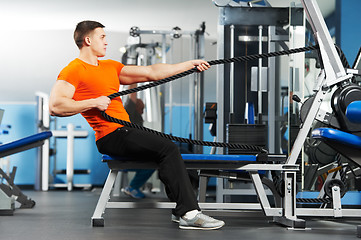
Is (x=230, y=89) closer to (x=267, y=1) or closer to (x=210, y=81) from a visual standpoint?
(x=267, y=1)

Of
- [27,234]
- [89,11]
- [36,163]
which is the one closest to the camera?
[27,234]

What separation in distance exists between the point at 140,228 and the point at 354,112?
→ 1270mm

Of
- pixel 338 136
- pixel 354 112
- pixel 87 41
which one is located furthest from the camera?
pixel 87 41

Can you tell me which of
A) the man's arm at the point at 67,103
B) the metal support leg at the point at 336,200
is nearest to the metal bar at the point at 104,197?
the man's arm at the point at 67,103

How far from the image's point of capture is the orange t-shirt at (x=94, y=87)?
3059 millimetres

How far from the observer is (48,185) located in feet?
24.8

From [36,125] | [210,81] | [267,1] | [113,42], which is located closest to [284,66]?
[267,1]

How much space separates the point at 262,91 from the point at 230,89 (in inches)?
10.5

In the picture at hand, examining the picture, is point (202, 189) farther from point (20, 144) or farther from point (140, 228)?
point (20, 144)

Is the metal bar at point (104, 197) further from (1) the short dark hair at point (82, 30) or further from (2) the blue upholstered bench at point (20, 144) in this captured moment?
(2) the blue upholstered bench at point (20, 144)

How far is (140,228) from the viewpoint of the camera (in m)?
→ 3.07

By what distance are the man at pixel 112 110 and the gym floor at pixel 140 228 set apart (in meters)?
0.18

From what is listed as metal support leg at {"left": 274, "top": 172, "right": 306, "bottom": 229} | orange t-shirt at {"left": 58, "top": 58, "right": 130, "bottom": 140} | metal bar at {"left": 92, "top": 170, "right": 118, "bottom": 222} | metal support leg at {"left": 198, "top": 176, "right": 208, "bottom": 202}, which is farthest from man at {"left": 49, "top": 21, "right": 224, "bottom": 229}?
metal support leg at {"left": 198, "top": 176, "right": 208, "bottom": 202}

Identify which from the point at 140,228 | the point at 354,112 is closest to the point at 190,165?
the point at 140,228
